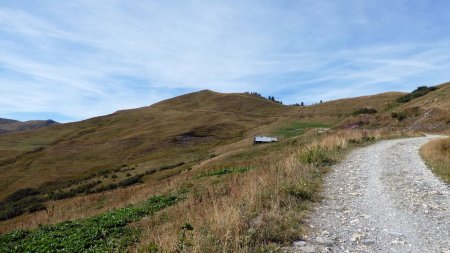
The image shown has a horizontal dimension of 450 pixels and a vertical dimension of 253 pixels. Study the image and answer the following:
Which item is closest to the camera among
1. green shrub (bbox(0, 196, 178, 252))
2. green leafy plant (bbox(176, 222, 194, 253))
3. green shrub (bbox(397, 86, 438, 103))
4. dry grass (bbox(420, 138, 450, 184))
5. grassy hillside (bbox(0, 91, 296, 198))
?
green leafy plant (bbox(176, 222, 194, 253))

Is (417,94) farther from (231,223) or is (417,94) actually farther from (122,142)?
(231,223)

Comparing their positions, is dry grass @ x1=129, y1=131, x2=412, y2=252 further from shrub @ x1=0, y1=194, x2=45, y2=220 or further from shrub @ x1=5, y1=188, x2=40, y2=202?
shrub @ x1=5, y1=188, x2=40, y2=202

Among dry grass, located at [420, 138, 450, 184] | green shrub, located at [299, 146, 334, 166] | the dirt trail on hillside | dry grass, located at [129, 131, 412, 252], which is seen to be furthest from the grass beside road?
dry grass, located at [129, 131, 412, 252]

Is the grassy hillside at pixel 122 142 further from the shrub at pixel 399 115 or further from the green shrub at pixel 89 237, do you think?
the green shrub at pixel 89 237

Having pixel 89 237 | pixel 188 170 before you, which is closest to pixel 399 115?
pixel 188 170

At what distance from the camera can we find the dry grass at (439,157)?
15305 millimetres

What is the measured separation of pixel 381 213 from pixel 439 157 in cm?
1139

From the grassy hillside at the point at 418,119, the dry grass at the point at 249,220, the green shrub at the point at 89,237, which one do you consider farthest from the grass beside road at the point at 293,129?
the dry grass at the point at 249,220

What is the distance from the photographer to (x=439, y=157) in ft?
62.3

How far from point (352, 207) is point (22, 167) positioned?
291 feet

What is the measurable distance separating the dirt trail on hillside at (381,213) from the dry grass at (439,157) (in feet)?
1.52

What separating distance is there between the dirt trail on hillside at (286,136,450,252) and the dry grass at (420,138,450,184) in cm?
46

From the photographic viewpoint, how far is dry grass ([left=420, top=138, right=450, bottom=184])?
15.3m

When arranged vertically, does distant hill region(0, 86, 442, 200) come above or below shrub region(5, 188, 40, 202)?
above
